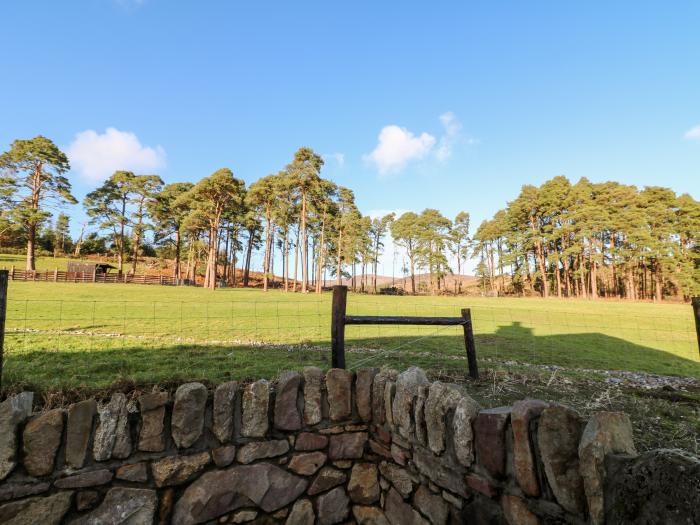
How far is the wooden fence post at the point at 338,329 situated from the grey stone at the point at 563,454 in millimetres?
2253

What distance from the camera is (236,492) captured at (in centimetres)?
249

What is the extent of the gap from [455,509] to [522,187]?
5256cm

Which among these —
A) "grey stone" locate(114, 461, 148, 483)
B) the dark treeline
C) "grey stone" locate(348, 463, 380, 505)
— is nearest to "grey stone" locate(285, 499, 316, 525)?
"grey stone" locate(348, 463, 380, 505)

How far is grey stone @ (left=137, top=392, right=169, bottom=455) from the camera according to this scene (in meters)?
2.25

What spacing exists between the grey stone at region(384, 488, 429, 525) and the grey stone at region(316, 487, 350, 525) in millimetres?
373

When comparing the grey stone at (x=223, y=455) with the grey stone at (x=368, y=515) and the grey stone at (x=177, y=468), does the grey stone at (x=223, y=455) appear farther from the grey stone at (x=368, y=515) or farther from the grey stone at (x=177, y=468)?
the grey stone at (x=368, y=515)

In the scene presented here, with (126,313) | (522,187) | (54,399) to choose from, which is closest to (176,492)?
(54,399)

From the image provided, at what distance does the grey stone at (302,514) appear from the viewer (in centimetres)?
265

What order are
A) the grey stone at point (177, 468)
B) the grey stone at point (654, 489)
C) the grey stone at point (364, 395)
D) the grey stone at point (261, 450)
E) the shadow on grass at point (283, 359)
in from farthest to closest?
the shadow on grass at point (283, 359) → the grey stone at point (364, 395) → the grey stone at point (261, 450) → the grey stone at point (177, 468) → the grey stone at point (654, 489)

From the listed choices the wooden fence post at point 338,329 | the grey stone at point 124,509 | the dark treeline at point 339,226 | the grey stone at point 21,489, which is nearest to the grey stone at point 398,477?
the wooden fence post at point 338,329

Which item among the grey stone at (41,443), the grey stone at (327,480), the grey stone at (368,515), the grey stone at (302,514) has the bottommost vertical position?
the grey stone at (368,515)

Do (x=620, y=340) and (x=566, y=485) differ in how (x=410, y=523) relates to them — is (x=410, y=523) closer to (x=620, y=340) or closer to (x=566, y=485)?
(x=566, y=485)

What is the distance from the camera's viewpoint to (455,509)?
81.2 inches

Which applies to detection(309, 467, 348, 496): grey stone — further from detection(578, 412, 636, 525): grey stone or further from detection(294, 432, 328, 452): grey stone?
detection(578, 412, 636, 525): grey stone
